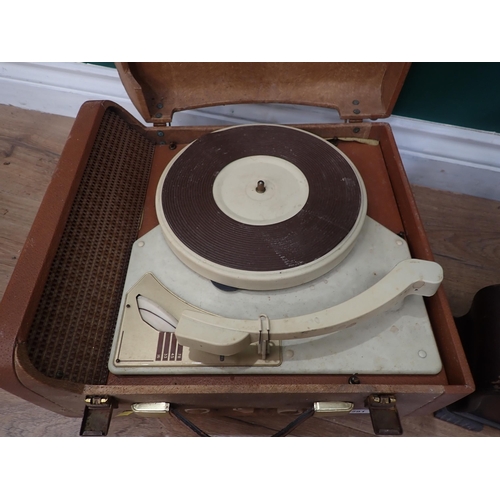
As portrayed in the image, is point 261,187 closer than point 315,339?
No

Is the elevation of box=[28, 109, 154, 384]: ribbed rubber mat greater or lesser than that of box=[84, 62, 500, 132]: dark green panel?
lesser

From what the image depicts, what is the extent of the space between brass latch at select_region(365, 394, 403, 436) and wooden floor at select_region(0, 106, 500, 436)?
390 mm

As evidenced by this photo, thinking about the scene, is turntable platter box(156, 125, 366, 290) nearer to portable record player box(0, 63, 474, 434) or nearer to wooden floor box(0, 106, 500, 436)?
portable record player box(0, 63, 474, 434)

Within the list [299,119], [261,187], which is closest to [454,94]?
[299,119]

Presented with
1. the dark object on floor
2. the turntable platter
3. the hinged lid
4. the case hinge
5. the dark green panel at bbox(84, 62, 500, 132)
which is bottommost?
the case hinge

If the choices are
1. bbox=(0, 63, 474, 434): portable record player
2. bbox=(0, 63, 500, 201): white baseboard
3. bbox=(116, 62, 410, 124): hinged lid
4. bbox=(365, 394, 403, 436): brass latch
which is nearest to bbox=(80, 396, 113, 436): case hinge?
bbox=(0, 63, 474, 434): portable record player

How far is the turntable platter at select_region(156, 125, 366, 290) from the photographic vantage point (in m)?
0.82

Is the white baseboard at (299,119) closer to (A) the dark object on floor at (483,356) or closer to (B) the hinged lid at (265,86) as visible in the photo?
(B) the hinged lid at (265,86)

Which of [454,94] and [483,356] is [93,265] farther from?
[454,94]

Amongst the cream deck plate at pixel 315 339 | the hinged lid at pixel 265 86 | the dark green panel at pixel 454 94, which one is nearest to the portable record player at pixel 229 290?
the cream deck plate at pixel 315 339

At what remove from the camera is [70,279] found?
0.82 meters

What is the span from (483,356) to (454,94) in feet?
3.11

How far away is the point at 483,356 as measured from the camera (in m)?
0.91

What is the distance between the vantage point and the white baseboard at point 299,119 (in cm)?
153
